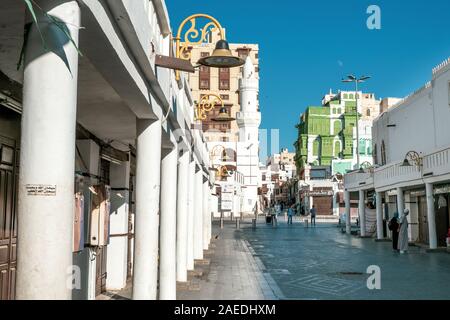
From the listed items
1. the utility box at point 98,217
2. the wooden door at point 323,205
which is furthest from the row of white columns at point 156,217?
the wooden door at point 323,205

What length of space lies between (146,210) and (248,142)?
2689 inches

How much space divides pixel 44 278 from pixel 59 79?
1276mm

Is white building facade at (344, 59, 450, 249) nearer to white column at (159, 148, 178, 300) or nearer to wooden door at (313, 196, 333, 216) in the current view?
white column at (159, 148, 178, 300)

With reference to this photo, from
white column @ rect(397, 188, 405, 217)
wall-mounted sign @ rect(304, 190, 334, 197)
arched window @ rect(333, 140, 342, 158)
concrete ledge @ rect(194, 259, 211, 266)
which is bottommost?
concrete ledge @ rect(194, 259, 211, 266)

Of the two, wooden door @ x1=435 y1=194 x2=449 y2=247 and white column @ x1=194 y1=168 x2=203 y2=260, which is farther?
wooden door @ x1=435 y1=194 x2=449 y2=247

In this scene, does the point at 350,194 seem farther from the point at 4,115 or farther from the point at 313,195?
the point at 313,195

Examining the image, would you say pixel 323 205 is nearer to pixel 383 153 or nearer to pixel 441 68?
pixel 383 153

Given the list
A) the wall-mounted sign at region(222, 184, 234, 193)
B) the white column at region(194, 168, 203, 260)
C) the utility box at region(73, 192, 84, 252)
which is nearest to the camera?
the utility box at region(73, 192, 84, 252)

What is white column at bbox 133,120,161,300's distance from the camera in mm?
7125

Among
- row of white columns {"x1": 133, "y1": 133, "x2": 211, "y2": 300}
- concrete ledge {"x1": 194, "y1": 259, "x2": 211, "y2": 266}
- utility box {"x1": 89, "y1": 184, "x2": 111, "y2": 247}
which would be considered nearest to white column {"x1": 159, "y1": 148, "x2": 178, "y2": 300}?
row of white columns {"x1": 133, "y1": 133, "x2": 211, "y2": 300}

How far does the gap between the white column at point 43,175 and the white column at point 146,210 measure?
3.81 metres

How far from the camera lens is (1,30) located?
14.5ft

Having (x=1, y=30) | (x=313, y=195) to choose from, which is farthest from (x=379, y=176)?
(x=313, y=195)

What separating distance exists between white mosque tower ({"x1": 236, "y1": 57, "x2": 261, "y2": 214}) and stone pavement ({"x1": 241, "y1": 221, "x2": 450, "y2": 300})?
5190 centimetres
